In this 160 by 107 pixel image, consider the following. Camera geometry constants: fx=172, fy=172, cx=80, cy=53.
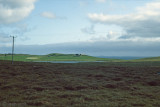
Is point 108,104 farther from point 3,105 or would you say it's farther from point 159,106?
point 3,105

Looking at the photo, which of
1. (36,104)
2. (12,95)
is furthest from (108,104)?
(12,95)

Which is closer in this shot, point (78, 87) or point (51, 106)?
point (51, 106)

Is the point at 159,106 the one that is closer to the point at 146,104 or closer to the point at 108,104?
the point at 146,104

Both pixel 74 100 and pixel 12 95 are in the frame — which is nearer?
pixel 74 100

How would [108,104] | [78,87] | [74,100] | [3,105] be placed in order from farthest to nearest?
[78,87], [74,100], [108,104], [3,105]

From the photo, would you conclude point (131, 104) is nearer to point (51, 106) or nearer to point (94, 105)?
point (94, 105)

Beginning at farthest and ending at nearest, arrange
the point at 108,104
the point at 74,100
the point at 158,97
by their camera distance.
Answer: the point at 158,97, the point at 74,100, the point at 108,104

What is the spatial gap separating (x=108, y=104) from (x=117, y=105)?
1.00 m

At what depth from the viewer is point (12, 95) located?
24.0m

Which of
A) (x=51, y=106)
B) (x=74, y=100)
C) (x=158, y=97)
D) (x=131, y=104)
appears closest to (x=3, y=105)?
(x=51, y=106)

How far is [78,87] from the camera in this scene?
30422 millimetres

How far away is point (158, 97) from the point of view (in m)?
23.1

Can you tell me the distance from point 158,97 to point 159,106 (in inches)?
183

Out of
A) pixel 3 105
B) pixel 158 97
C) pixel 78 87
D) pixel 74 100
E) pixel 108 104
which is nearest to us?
pixel 3 105
